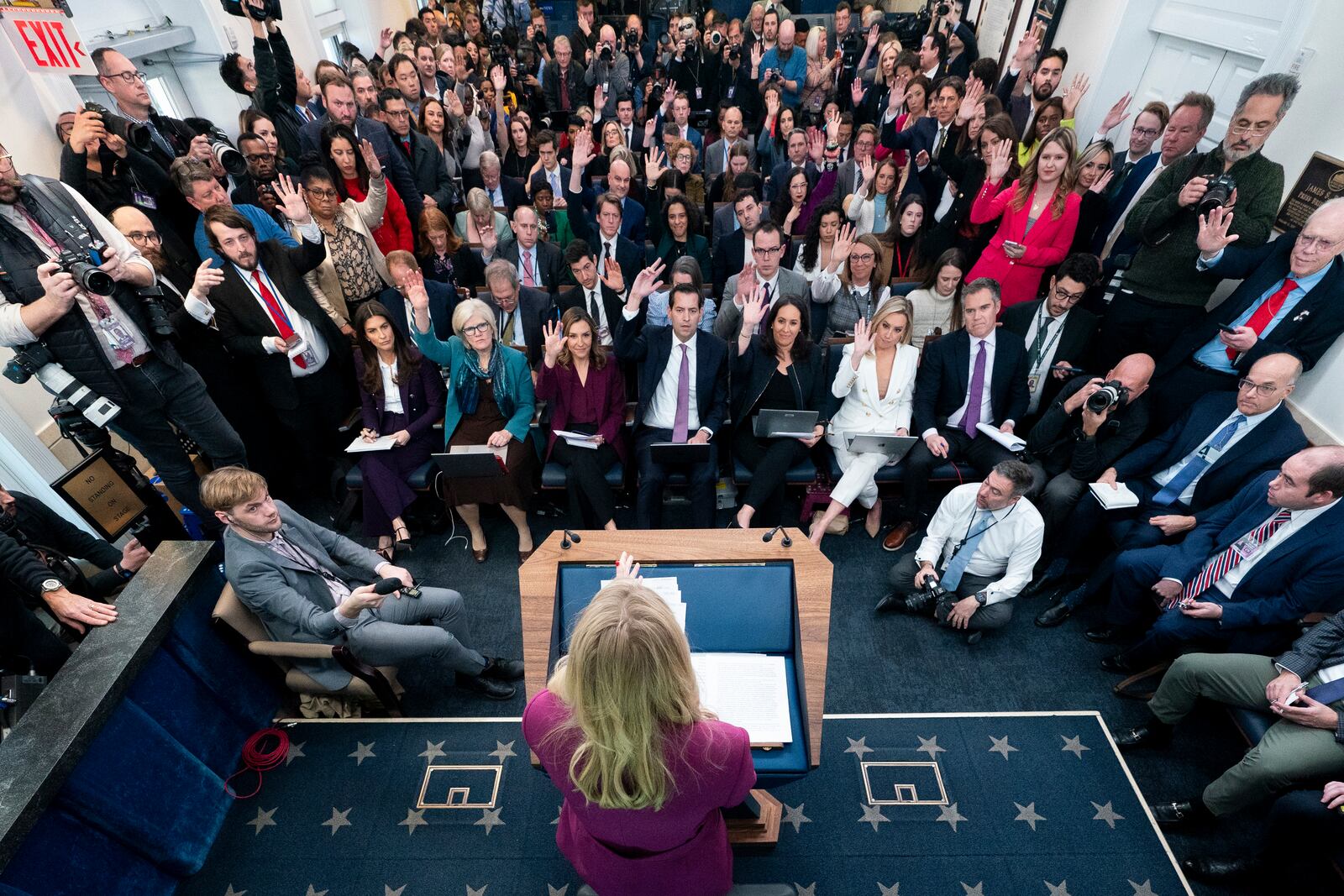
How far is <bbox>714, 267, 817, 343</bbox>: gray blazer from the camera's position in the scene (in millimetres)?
4184

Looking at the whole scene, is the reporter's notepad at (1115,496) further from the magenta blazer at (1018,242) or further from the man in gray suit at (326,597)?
the man in gray suit at (326,597)

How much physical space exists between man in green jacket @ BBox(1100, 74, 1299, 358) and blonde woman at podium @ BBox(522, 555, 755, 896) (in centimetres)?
390

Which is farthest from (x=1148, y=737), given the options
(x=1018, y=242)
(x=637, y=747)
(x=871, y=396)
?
(x=1018, y=242)

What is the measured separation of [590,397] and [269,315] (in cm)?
186

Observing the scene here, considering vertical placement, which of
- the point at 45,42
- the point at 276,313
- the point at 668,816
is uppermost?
the point at 45,42

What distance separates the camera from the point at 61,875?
187 centimetres

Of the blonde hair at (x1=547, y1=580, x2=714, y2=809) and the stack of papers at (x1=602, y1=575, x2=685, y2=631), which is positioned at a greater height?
the blonde hair at (x1=547, y1=580, x2=714, y2=809)

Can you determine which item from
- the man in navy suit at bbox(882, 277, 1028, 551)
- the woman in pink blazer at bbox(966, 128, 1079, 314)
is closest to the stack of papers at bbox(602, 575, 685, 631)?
the man in navy suit at bbox(882, 277, 1028, 551)

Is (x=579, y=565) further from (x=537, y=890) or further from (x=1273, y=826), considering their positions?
(x=1273, y=826)

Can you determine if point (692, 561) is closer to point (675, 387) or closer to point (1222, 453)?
point (675, 387)

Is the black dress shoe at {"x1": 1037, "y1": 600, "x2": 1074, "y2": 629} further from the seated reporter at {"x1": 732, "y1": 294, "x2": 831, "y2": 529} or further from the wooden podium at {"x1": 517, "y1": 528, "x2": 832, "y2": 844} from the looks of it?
the wooden podium at {"x1": 517, "y1": 528, "x2": 832, "y2": 844}

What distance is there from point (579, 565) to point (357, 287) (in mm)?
3073

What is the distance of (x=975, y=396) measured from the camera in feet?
12.4

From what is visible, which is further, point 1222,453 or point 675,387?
point 675,387
